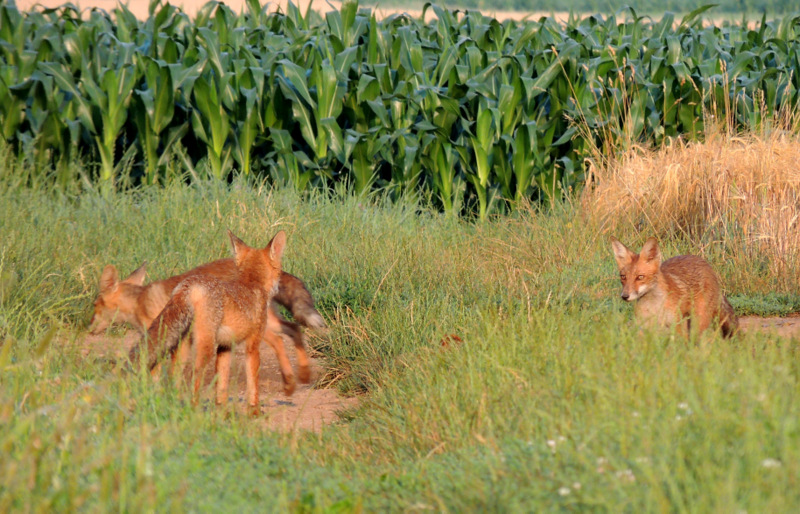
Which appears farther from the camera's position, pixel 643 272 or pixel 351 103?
pixel 351 103

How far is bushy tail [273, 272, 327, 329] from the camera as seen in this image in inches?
231

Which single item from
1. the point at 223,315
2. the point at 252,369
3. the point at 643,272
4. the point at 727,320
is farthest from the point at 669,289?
the point at 223,315

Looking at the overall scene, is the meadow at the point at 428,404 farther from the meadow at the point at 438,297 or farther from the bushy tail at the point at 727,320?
the bushy tail at the point at 727,320

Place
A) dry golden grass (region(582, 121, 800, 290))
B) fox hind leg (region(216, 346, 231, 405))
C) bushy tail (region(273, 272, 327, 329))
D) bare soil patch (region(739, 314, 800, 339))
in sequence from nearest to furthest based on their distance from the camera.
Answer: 1. fox hind leg (region(216, 346, 231, 405))
2. bushy tail (region(273, 272, 327, 329))
3. bare soil patch (region(739, 314, 800, 339))
4. dry golden grass (region(582, 121, 800, 290))

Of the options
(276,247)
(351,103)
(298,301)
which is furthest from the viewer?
(351,103)

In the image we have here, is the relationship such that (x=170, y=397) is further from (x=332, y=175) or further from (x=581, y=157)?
(x=581, y=157)

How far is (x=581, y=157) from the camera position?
38.7 ft

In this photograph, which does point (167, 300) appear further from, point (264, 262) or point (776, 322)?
point (776, 322)

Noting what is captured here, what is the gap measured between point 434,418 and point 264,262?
6.71ft

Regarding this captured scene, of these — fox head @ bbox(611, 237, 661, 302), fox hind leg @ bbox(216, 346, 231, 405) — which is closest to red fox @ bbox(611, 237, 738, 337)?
fox head @ bbox(611, 237, 661, 302)

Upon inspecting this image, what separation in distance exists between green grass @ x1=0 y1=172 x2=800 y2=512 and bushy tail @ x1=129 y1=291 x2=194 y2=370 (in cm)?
34

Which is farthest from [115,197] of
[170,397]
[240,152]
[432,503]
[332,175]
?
[432,503]

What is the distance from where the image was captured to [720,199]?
916 cm

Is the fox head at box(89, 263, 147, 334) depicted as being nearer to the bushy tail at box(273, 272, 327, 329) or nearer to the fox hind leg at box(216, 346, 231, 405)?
the fox hind leg at box(216, 346, 231, 405)
